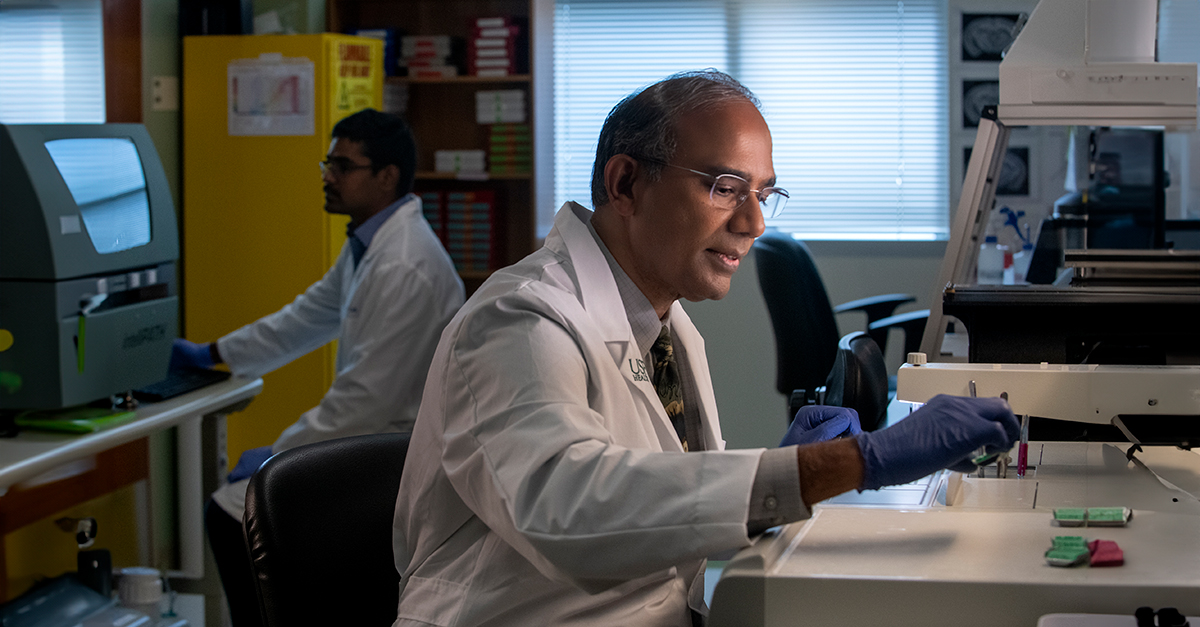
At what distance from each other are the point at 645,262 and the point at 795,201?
11.0 ft

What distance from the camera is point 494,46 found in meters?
4.19

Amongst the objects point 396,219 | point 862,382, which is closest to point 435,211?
point 396,219

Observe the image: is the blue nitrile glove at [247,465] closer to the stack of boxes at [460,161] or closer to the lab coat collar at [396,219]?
the lab coat collar at [396,219]

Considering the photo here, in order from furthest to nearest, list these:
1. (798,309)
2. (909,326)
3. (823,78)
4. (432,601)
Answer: (823,78)
(909,326)
(798,309)
(432,601)

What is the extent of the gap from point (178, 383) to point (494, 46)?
6.93 ft

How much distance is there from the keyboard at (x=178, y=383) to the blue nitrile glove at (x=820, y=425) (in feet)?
5.33

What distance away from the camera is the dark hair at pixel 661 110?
1.28 meters

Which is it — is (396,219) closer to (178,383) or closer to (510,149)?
(178,383)

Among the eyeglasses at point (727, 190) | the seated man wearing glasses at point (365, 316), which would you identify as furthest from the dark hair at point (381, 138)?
the eyeglasses at point (727, 190)

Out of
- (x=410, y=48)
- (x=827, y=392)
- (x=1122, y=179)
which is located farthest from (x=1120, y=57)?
(x=410, y=48)

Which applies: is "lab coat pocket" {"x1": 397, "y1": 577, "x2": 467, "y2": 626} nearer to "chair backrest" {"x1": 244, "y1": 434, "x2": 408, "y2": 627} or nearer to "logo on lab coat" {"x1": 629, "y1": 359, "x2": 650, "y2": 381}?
"chair backrest" {"x1": 244, "y1": 434, "x2": 408, "y2": 627}

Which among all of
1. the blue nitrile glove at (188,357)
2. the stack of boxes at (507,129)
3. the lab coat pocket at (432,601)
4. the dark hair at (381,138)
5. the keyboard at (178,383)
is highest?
the stack of boxes at (507,129)

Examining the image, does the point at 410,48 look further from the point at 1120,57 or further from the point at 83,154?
the point at 1120,57

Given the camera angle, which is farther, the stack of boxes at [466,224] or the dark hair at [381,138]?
the stack of boxes at [466,224]
